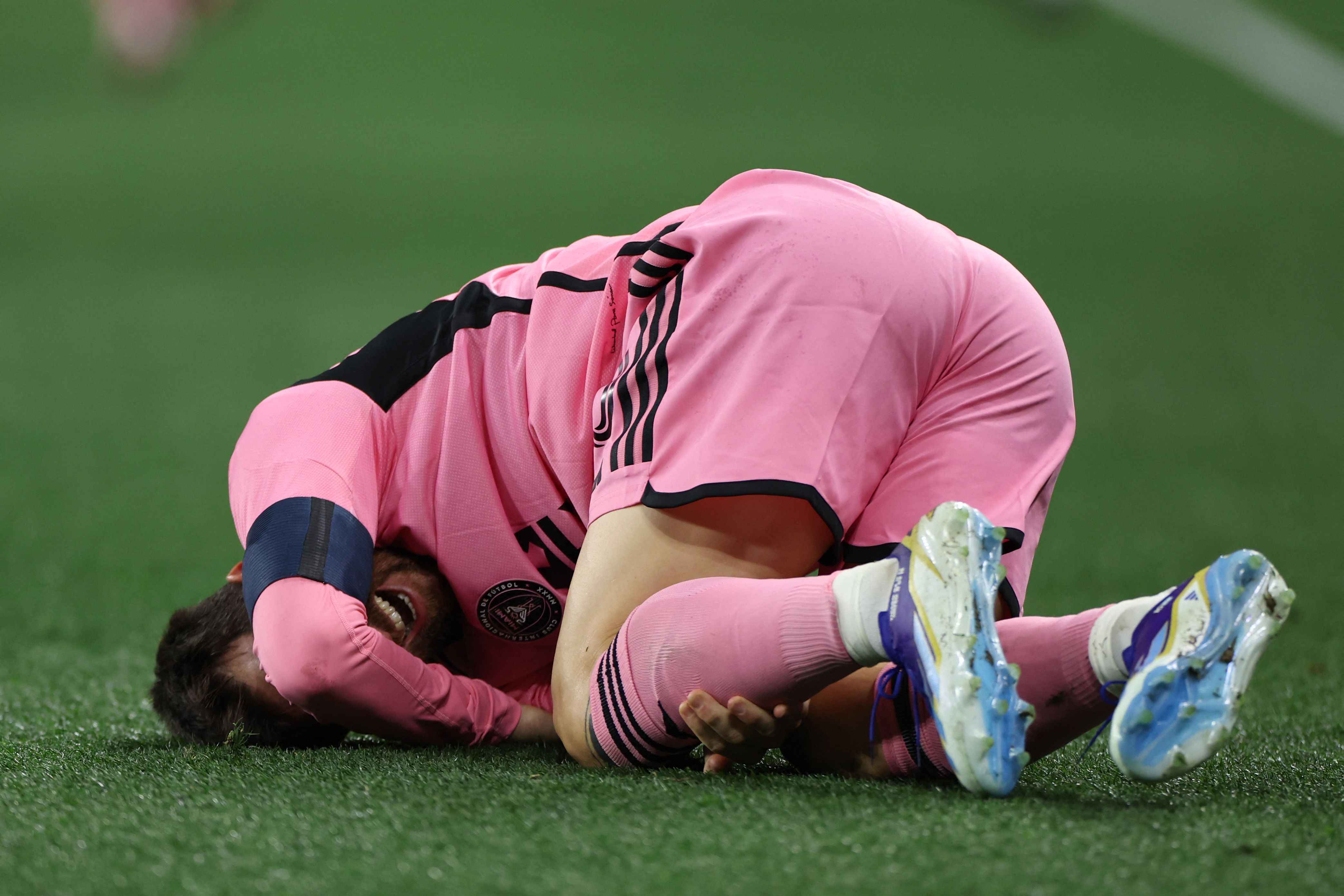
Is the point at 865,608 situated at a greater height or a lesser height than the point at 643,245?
lesser

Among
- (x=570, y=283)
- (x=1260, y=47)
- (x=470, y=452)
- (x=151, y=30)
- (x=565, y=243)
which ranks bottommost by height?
(x=565, y=243)

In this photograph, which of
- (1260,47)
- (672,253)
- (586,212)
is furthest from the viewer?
(1260,47)

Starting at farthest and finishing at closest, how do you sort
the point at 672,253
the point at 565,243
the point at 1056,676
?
the point at 565,243
the point at 672,253
the point at 1056,676

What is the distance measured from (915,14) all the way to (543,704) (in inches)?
406

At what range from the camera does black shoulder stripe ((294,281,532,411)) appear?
4.87ft

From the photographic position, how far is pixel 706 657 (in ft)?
3.82

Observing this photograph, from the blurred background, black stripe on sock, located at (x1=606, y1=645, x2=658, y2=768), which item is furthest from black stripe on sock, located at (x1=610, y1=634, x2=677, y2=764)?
the blurred background

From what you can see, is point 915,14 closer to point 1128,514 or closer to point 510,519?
point 1128,514

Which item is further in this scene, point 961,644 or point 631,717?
point 631,717

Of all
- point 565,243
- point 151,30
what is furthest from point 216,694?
point 151,30

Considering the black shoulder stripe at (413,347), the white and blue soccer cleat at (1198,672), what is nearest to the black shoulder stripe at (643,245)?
the black shoulder stripe at (413,347)
